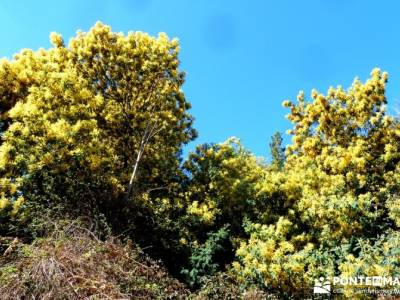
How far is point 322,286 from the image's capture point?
8359 mm

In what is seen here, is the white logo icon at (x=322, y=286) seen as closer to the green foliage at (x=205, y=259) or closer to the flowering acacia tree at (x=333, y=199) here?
the flowering acacia tree at (x=333, y=199)

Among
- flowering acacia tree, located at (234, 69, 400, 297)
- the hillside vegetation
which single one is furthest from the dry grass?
flowering acacia tree, located at (234, 69, 400, 297)

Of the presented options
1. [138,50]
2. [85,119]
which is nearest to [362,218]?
[85,119]

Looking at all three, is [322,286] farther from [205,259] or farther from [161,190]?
[161,190]

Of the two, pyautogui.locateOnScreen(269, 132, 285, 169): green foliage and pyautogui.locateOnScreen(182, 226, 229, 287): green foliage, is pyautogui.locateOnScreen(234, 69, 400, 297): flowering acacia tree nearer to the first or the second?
pyautogui.locateOnScreen(182, 226, 229, 287): green foliage

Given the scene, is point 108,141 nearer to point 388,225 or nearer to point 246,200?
point 246,200

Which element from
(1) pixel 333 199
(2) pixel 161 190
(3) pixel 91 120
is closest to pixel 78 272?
(3) pixel 91 120

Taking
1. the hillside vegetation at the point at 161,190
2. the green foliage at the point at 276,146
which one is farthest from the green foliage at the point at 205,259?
the green foliage at the point at 276,146

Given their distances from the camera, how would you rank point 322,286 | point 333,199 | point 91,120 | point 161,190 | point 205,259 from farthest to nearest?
point 161,190
point 91,120
point 205,259
point 333,199
point 322,286

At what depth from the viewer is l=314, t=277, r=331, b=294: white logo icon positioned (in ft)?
27.0

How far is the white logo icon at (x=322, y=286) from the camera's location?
27.0 feet

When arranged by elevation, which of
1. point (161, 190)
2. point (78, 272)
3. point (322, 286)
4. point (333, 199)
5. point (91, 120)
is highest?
point (91, 120)

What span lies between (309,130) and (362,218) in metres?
5.59

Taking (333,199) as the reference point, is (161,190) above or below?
above
